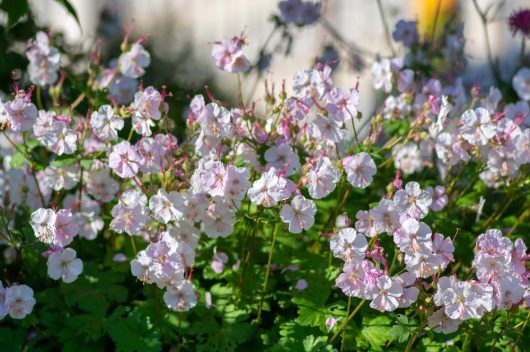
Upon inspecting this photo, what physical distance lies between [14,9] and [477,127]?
1271mm

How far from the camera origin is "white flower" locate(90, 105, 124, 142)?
2.18m

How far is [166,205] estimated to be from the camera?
2016mm

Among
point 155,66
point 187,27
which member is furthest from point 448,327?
point 187,27

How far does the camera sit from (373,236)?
A: 1933 mm

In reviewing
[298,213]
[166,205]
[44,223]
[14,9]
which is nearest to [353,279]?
[298,213]

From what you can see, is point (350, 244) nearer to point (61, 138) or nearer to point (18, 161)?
point (61, 138)

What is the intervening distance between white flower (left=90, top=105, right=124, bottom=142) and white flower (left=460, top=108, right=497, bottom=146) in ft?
2.73

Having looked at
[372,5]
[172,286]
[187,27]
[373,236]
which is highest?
[372,5]

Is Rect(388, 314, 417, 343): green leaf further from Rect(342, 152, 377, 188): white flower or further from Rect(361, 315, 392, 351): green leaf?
Rect(342, 152, 377, 188): white flower

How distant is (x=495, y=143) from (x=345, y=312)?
560mm

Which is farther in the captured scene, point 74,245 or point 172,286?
point 74,245

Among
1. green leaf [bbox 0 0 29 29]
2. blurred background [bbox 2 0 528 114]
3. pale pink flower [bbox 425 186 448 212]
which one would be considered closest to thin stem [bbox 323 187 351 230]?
pale pink flower [bbox 425 186 448 212]

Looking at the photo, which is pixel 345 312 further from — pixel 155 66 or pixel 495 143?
pixel 155 66

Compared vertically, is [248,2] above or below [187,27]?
above
